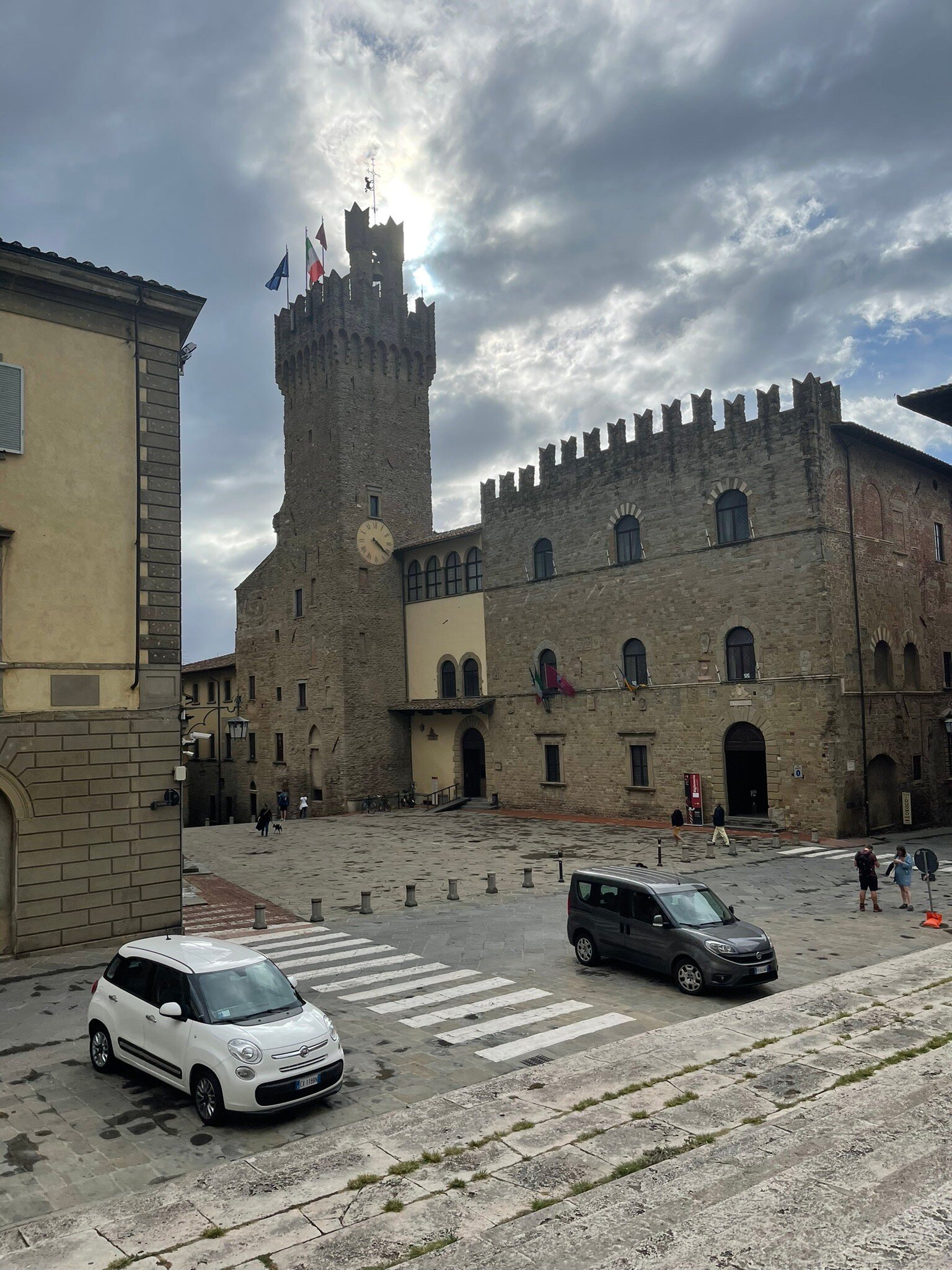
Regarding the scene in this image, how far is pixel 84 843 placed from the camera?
49.8 ft

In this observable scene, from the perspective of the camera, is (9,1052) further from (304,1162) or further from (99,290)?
(99,290)

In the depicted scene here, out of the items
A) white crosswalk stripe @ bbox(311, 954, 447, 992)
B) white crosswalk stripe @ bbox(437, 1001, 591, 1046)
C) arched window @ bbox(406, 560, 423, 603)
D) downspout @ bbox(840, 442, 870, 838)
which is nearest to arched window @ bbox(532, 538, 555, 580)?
arched window @ bbox(406, 560, 423, 603)

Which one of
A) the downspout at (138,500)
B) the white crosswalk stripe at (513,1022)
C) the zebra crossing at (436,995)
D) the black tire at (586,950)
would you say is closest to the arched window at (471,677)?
the zebra crossing at (436,995)

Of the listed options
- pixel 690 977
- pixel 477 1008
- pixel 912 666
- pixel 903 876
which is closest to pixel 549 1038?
pixel 477 1008

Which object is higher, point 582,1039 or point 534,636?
point 534,636

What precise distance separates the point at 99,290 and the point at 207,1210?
49.2 ft

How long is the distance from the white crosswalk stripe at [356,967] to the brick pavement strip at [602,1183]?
5.52 meters

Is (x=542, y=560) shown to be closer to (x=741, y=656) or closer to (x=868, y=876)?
(x=741, y=656)

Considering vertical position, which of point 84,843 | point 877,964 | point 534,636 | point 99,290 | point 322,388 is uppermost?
point 322,388

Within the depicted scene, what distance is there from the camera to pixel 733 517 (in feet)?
105

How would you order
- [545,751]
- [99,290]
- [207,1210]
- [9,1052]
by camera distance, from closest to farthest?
[207,1210] → [9,1052] → [99,290] → [545,751]

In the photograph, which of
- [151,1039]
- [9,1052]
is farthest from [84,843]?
[151,1039]

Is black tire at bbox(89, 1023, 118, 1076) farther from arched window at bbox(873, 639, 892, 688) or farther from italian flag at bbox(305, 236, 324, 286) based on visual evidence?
italian flag at bbox(305, 236, 324, 286)

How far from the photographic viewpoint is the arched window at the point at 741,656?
31209 mm
